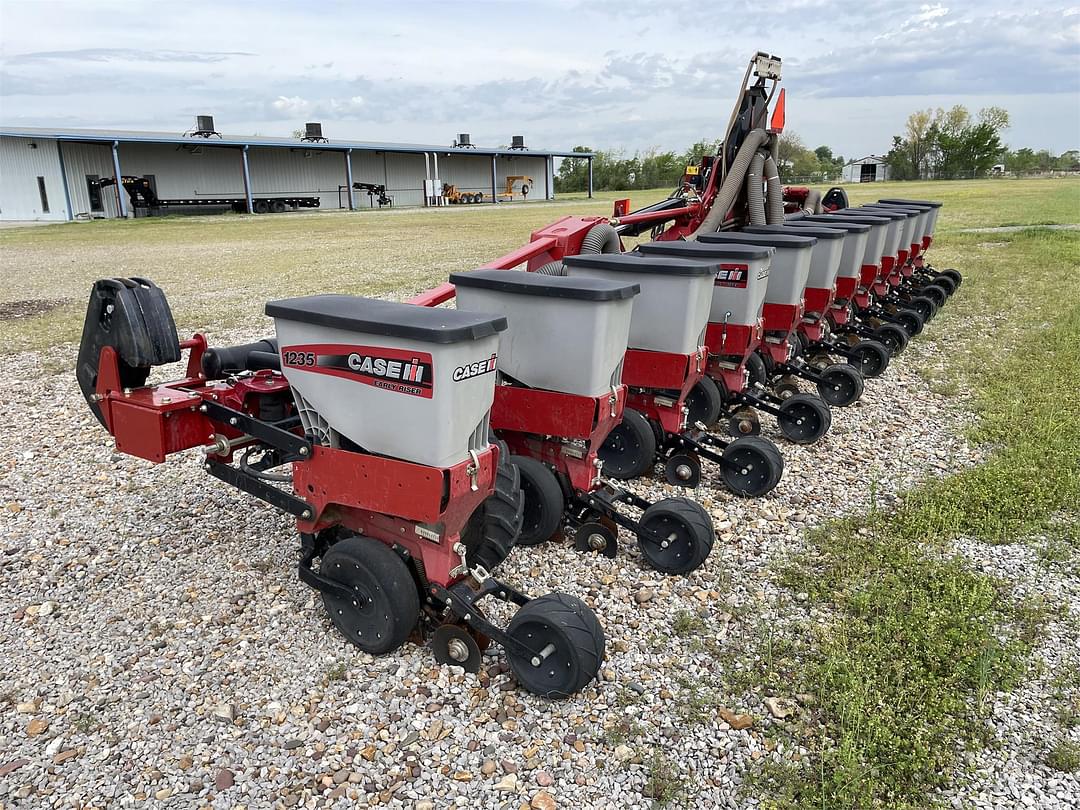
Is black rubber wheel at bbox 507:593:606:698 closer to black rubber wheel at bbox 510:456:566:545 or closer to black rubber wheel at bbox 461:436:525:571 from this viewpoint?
black rubber wheel at bbox 461:436:525:571

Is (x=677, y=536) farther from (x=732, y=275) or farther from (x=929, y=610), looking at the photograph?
(x=732, y=275)

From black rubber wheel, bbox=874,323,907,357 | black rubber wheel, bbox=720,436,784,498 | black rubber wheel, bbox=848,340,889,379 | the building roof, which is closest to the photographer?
black rubber wheel, bbox=720,436,784,498

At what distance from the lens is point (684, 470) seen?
4.52 m

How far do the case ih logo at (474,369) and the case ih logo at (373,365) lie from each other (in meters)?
0.10

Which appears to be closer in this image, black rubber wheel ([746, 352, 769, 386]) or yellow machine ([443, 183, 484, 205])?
black rubber wheel ([746, 352, 769, 386])

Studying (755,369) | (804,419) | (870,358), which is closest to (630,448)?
(804,419)

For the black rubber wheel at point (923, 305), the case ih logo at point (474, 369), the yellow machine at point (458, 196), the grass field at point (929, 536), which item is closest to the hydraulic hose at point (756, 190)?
the grass field at point (929, 536)

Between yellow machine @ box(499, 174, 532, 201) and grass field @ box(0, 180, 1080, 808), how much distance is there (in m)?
34.2

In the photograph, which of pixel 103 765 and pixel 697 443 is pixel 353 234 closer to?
pixel 697 443

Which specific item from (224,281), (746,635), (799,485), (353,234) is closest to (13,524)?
(746,635)

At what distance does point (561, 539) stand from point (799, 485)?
1.61 m

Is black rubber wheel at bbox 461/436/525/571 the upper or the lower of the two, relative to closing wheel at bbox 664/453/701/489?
upper

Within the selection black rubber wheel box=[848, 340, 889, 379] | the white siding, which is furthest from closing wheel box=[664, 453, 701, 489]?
the white siding

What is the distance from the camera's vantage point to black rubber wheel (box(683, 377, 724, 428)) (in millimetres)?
5047
